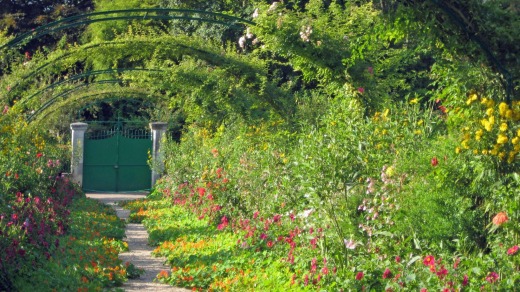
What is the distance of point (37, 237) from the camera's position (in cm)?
779

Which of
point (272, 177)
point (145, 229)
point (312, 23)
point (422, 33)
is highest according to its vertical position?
point (312, 23)

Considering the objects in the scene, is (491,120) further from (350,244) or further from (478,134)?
(350,244)

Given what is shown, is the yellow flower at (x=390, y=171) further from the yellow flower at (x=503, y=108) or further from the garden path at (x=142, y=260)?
the garden path at (x=142, y=260)

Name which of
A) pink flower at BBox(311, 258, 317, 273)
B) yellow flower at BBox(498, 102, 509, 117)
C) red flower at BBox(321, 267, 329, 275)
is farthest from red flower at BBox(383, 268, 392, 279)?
yellow flower at BBox(498, 102, 509, 117)

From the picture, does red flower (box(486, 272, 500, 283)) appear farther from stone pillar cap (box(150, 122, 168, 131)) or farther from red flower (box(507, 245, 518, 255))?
stone pillar cap (box(150, 122, 168, 131))

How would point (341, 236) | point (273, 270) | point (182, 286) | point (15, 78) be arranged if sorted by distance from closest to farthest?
point (341, 236)
point (273, 270)
point (182, 286)
point (15, 78)

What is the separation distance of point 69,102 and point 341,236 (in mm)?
16608

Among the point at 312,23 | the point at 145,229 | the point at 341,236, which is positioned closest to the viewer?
the point at 341,236

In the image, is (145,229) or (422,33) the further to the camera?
(145,229)

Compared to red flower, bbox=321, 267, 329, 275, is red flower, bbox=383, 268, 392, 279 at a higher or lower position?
higher

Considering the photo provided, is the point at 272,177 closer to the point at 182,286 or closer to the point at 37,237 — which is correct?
the point at 182,286

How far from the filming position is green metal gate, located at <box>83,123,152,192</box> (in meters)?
24.5

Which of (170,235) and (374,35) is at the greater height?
(374,35)

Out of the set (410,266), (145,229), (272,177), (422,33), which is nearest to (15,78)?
(145,229)
